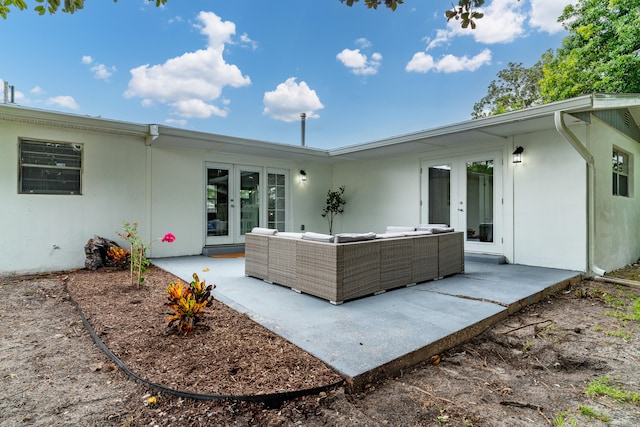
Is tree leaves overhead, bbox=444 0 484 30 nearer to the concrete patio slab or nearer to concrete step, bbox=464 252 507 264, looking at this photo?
the concrete patio slab

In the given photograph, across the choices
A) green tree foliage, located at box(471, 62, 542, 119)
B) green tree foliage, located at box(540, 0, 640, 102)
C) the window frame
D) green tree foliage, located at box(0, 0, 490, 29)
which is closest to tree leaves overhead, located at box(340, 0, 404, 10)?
green tree foliage, located at box(0, 0, 490, 29)

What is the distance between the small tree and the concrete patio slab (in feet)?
15.5

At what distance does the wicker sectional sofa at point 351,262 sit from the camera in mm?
3471

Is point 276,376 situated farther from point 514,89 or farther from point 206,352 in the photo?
point 514,89

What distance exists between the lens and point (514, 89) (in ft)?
55.3

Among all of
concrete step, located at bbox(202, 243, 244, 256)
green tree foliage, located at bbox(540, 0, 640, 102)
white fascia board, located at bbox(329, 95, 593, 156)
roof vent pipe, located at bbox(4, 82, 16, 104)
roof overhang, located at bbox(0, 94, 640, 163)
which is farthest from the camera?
green tree foliage, located at bbox(540, 0, 640, 102)

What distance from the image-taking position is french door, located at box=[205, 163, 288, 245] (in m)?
7.48

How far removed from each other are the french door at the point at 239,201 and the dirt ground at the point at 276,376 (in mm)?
4184

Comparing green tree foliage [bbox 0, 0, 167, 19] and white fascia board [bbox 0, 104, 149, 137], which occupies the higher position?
white fascia board [bbox 0, 104, 149, 137]

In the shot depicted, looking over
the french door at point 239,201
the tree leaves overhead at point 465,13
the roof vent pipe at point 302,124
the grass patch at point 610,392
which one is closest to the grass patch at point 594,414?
the grass patch at point 610,392

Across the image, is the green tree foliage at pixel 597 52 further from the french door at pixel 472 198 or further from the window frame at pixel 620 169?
the french door at pixel 472 198

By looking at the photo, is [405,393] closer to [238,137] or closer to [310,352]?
[310,352]

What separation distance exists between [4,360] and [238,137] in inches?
194

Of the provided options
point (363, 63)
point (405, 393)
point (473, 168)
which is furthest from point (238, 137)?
point (363, 63)
